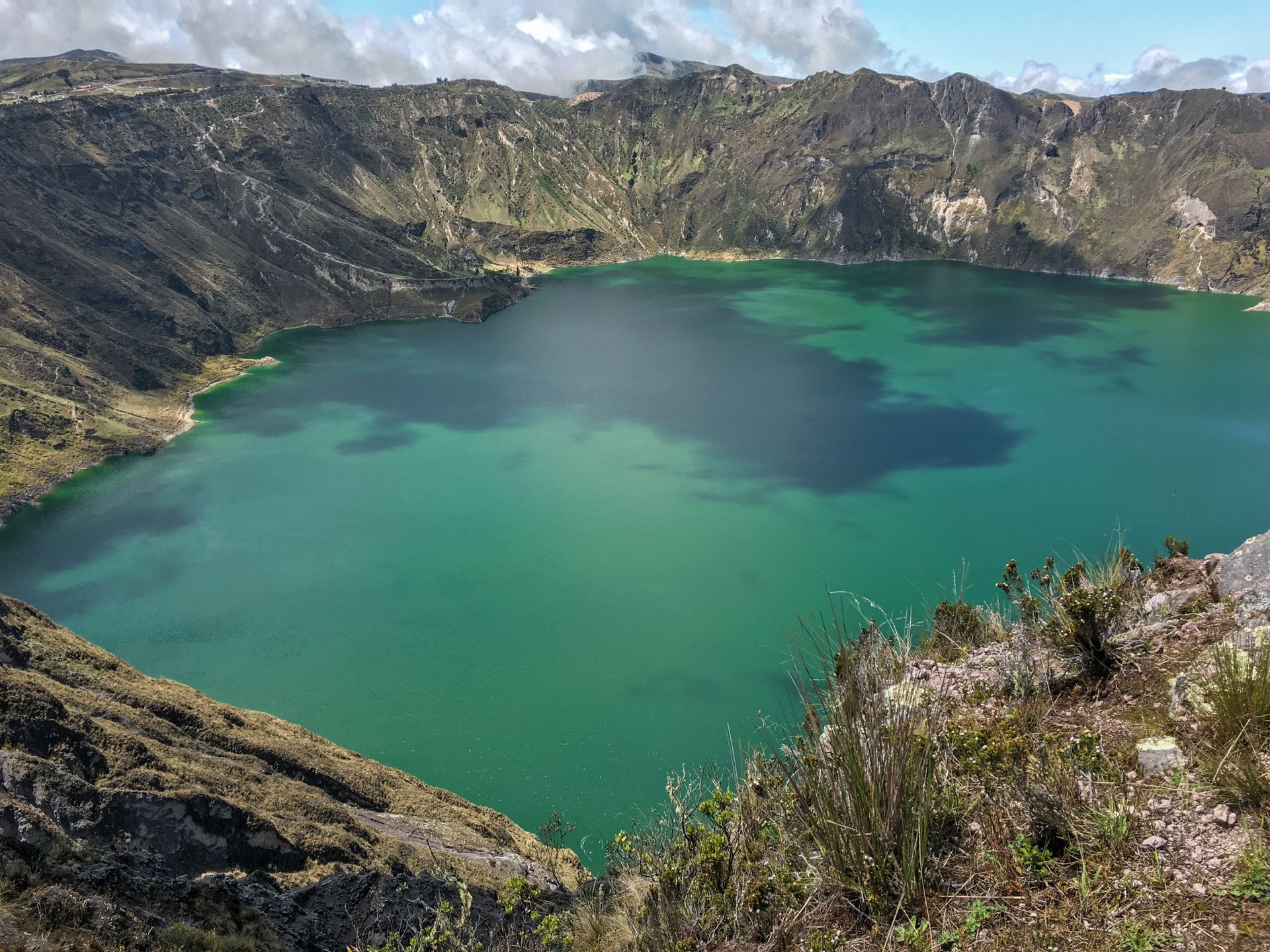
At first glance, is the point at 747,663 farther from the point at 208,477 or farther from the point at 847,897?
the point at 208,477

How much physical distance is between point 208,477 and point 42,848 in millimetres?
50880

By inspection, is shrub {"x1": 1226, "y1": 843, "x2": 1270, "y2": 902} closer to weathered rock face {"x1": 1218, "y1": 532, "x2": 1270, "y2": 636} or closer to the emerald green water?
→ weathered rock face {"x1": 1218, "y1": 532, "x2": 1270, "y2": 636}

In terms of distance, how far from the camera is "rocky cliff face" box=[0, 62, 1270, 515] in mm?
74062

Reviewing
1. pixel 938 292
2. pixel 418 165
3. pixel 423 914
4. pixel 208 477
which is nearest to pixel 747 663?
pixel 423 914

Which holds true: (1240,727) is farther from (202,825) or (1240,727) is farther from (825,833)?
(202,825)

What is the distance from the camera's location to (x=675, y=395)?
68.7 meters

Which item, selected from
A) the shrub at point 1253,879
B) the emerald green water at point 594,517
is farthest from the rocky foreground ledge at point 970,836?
the emerald green water at point 594,517

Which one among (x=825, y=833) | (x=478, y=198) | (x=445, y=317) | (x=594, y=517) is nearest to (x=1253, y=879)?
(x=825, y=833)

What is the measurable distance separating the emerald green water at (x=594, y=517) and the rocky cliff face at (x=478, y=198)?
1322cm

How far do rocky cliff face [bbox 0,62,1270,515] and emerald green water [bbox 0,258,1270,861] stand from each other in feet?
43.4

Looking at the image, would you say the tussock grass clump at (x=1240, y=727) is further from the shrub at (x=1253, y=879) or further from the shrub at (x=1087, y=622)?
the shrub at (x=1087, y=622)

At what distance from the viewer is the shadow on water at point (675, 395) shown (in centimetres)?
5553

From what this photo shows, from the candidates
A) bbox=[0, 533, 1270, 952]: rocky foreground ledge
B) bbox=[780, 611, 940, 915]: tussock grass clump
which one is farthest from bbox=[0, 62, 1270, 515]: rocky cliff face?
bbox=[780, 611, 940, 915]: tussock grass clump

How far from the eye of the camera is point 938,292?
113812mm
